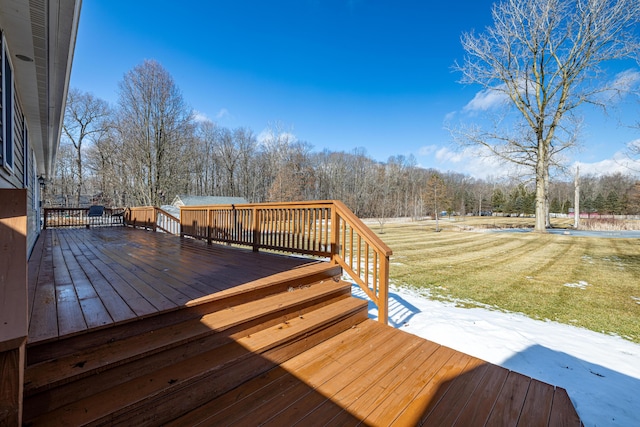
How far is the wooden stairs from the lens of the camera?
1.44 m

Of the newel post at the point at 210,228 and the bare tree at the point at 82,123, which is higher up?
the bare tree at the point at 82,123

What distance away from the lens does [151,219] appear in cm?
919

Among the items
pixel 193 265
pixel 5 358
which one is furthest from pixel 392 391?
pixel 193 265

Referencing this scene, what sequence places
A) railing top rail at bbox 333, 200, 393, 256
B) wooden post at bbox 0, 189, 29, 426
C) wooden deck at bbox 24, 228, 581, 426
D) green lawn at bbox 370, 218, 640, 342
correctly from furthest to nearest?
green lawn at bbox 370, 218, 640, 342
railing top rail at bbox 333, 200, 393, 256
wooden deck at bbox 24, 228, 581, 426
wooden post at bbox 0, 189, 29, 426

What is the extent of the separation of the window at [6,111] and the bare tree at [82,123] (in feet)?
88.3

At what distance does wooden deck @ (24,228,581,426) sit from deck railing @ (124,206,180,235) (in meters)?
6.66

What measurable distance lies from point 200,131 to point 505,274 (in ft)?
111

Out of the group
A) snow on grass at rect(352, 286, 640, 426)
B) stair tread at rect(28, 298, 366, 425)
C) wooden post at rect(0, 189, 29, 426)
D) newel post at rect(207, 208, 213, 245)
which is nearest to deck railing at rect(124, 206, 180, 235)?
newel post at rect(207, 208, 213, 245)

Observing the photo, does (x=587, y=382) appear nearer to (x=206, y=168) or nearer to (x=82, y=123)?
(x=82, y=123)

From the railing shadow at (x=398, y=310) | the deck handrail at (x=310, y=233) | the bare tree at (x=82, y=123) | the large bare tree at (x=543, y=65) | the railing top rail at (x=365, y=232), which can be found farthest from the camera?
the bare tree at (x=82, y=123)

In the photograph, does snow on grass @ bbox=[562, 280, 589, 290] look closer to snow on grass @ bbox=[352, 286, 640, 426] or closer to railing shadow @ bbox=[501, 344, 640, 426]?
snow on grass @ bbox=[352, 286, 640, 426]

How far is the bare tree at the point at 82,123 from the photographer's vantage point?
24.0 metres

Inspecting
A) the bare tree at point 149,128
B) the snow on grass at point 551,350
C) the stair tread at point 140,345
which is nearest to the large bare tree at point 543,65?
the snow on grass at point 551,350

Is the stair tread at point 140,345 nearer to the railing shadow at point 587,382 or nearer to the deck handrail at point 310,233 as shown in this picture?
the deck handrail at point 310,233
